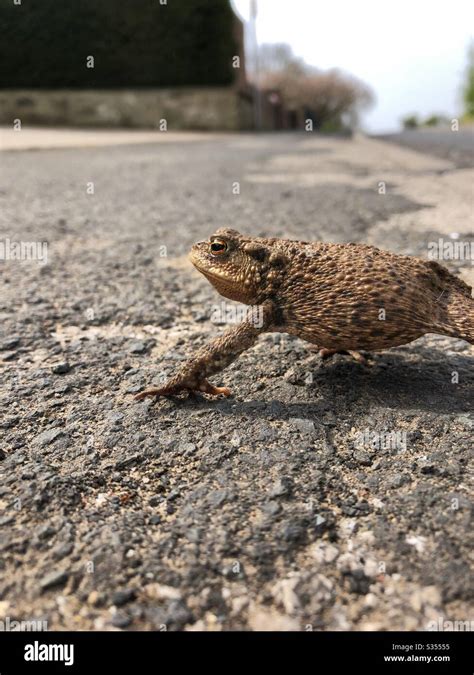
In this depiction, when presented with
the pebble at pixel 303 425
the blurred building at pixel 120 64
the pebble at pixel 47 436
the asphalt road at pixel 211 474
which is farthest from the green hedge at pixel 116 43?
the pebble at pixel 303 425

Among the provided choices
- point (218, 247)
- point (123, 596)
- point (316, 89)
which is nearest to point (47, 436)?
point (123, 596)

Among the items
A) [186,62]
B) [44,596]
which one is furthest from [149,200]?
[186,62]

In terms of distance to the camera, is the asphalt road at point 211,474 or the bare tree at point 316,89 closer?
the asphalt road at point 211,474

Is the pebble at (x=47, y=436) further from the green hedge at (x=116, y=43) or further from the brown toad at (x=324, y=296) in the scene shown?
the green hedge at (x=116, y=43)

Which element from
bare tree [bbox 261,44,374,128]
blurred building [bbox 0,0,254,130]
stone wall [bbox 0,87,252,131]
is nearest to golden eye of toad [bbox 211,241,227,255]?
blurred building [bbox 0,0,254,130]

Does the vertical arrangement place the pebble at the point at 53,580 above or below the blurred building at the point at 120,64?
below

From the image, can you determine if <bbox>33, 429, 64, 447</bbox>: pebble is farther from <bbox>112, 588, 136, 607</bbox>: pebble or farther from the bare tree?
the bare tree

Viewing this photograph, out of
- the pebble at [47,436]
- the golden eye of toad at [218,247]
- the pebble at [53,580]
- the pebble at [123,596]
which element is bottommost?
the pebble at [123,596]

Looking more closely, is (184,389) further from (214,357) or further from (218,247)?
(218,247)
